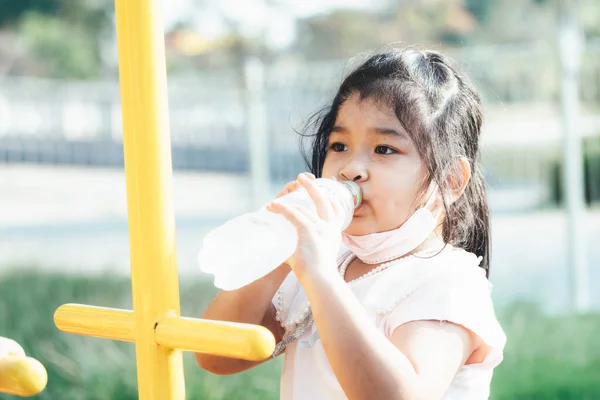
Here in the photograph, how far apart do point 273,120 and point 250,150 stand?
0.64 metres

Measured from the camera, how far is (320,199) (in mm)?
1108

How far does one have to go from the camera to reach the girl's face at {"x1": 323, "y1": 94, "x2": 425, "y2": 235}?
1240 mm

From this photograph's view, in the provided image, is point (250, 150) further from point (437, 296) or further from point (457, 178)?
point (437, 296)

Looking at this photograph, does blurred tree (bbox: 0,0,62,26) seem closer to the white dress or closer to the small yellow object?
the white dress

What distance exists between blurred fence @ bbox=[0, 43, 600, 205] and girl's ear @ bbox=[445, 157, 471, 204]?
3767 millimetres

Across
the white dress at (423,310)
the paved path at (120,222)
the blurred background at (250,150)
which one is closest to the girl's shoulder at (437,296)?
the white dress at (423,310)

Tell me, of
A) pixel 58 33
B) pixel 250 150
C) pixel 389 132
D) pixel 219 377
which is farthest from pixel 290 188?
pixel 58 33

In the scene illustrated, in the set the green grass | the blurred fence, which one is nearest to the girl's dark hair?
the green grass

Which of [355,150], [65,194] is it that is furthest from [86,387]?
[65,194]

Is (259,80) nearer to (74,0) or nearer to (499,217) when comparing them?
(499,217)

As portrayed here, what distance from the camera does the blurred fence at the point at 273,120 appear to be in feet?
18.0

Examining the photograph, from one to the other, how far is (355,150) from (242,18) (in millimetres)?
6986

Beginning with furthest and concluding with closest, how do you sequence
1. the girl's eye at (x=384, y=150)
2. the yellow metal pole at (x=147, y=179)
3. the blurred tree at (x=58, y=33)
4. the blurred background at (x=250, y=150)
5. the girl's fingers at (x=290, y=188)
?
1. the blurred tree at (x=58, y=33)
2. the blurred background at (x=250, y=150)
3. the girl's eye at (x=384, y=150)
4. the girl's fingers at (x=290, y=188)
5. the yellow metal pole at (x=147, y=179)

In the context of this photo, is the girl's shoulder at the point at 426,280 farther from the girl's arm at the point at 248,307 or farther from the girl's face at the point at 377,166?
the girl's arm at the point at 248,307
